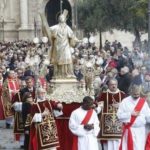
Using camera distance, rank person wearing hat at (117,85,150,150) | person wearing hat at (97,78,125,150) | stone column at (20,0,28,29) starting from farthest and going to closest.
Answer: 1. stone column at (20,0,28,29)
2. person wearing hat at (97,78,125,150)
3. person wearing hat at (117,85,150,150)

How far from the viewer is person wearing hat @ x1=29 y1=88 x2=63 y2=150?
43.2 ft

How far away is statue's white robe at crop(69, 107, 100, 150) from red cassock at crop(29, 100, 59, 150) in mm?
975

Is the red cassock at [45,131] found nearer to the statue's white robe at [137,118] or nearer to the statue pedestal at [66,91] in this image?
the statue pedestal at [66,91]

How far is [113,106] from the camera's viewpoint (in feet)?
45.8

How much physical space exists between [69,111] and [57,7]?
161 feet

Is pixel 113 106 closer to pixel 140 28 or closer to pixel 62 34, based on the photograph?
pixel 62 34

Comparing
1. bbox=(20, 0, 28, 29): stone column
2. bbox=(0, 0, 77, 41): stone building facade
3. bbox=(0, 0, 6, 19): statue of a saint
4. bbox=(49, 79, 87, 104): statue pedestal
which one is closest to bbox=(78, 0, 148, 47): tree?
bbox=(0, 0, 77, 41): stone building facade

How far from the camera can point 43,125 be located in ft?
43.6

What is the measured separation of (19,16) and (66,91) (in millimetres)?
47066

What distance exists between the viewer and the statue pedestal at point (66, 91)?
14.7m

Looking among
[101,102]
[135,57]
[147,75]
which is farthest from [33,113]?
[135,57]

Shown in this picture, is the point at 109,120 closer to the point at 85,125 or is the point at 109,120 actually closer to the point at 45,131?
the point at 45,131

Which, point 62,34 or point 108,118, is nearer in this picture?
point 108,118

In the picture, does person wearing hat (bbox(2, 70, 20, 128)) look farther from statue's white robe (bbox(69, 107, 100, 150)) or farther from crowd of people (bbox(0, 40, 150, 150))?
statue's white robe (bbox(69, 107, 100, 150))
